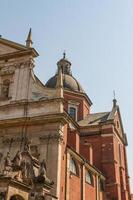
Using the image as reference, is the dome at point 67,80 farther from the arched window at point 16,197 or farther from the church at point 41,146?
the arched window at point 16,197

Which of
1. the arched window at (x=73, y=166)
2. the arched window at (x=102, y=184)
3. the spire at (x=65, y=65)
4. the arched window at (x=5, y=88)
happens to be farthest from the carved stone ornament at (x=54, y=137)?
the spire at (x=65, y=65)

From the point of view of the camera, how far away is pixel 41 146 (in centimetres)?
2036

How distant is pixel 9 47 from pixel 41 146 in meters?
9.16

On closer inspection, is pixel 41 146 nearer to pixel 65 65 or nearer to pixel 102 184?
pixel 102 184

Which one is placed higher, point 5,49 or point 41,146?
point 5,49

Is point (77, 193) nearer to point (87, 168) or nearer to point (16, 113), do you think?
point (87, 168)

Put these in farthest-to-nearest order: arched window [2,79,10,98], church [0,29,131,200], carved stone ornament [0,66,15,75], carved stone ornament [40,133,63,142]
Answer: carved stone ornament [0,66,15,75], arched window [2,79,10,98], carved stone ornament [40,133,63,142], church [0,29,131,200]

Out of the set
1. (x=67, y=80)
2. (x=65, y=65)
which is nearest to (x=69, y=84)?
(x=67, y=80)

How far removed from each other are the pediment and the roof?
11.0 m

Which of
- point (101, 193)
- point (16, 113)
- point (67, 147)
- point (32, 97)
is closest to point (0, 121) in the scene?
point (16, 113)

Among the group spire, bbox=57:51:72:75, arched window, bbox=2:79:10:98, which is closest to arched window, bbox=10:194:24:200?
arched window, bbox=2:79:10:98

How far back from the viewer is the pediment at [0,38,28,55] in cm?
2478

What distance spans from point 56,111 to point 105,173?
10.1 meters

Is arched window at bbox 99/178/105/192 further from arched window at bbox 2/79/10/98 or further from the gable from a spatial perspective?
the gable
